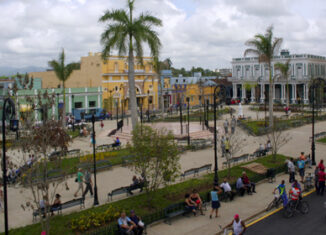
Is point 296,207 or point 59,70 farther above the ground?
point 59,70

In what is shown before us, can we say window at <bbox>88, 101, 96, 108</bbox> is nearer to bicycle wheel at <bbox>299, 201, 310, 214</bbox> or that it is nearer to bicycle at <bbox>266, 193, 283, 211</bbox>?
bicycle at <bbox>266, 193, 283, 211</bbox>

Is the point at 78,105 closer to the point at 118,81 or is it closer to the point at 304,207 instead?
the point at 118,81

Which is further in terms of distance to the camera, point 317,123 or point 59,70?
point 317,123

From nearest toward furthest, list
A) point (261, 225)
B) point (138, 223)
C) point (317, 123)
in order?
point (138, 223) < point (261, 225) < point (317, 123)

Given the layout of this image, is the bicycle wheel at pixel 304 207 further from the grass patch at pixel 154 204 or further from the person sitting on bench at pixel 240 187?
the grass patch at pixel 154 204

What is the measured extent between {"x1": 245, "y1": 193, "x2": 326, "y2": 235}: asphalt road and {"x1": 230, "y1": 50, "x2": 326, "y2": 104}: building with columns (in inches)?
2047

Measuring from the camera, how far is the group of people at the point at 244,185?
16.5m

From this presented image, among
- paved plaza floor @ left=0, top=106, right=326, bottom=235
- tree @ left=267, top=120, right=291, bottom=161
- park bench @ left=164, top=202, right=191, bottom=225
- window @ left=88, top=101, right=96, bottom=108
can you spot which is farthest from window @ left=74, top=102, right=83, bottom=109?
park bench @ left=164, top=202, right=191, bottom=225

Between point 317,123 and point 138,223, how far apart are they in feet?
118

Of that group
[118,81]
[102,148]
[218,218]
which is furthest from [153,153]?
[118,81]

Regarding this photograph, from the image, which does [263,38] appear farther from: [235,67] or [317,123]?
[235,67]

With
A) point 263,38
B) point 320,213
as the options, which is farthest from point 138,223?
point 263,38

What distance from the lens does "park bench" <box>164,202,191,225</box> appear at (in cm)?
1361

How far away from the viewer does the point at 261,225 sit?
43.7 ft
